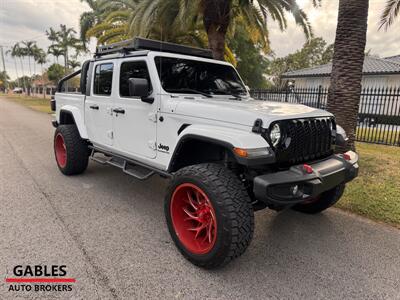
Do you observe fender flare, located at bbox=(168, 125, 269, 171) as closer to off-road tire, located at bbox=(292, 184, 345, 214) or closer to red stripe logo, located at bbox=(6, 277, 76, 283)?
red stripe logo, located at bbox=(6, 277, 76, 283)

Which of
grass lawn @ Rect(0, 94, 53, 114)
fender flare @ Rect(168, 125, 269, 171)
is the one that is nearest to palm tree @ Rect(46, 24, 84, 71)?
grass lawn @ Rect(0, 94, 53, 114)

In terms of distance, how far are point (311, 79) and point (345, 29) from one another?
19.1m

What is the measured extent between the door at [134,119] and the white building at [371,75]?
19863mm

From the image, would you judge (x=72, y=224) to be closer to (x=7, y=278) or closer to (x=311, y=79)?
(x=7, y=278)

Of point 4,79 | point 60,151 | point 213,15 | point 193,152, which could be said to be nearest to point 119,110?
point 193,152

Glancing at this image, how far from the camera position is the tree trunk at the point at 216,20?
27.9 ft

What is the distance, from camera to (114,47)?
4.41 metres

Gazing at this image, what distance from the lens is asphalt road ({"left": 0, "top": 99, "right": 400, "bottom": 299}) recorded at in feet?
7.89

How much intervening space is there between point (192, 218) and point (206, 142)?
2.56 feet

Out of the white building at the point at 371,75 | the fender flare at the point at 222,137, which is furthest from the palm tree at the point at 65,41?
the fender flare at the point at 222,137

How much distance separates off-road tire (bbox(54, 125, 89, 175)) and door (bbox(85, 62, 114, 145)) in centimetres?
38

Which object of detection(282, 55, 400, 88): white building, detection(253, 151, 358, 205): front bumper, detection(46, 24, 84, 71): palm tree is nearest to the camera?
detection(253, 151, 358, 205): front bumper

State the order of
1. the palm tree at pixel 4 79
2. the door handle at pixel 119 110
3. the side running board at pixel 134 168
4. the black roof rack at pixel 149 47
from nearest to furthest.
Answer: the side running board at pixel 134 168, the black roof rack at pixel 149 47, the door handle at pixel 119 110, the palm tree at pixel 4 79

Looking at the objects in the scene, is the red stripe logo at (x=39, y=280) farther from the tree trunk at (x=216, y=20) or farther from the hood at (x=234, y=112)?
the tree trunk at (x=216, y=20)
